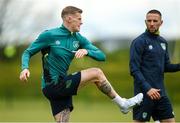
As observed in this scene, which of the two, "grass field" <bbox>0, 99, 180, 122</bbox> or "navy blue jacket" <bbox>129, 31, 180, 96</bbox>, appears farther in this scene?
"grass field" <bbox>0, 99, 180, 122</bbox>

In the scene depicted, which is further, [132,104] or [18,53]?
[18,53]

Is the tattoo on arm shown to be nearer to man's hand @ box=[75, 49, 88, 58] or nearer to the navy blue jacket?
man's hand @ box=[75, 49, 88, 58]

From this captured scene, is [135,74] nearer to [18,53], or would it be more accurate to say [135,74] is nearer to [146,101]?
[146,101]

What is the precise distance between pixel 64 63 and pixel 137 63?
1300 millimetres

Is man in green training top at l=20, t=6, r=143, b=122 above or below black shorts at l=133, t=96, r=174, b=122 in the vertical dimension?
above

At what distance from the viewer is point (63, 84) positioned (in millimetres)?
11180

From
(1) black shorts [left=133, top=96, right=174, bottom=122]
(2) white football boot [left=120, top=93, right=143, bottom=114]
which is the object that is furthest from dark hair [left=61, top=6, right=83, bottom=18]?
(1) black shorts [left=133, top=96, right=174, bottom=122]

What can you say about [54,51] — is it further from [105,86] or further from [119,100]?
[119,100]

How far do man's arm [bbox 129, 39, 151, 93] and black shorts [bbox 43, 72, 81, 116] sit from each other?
44.0 inches

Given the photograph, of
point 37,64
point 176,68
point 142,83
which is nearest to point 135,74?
point 142,83

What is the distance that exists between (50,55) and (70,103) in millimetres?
765

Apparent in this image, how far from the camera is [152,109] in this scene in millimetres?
12383

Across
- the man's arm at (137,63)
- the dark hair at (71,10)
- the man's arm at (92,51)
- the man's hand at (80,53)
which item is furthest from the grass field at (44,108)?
the man's hand at (80,53)

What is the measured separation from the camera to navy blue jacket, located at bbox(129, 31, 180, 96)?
12005mm
